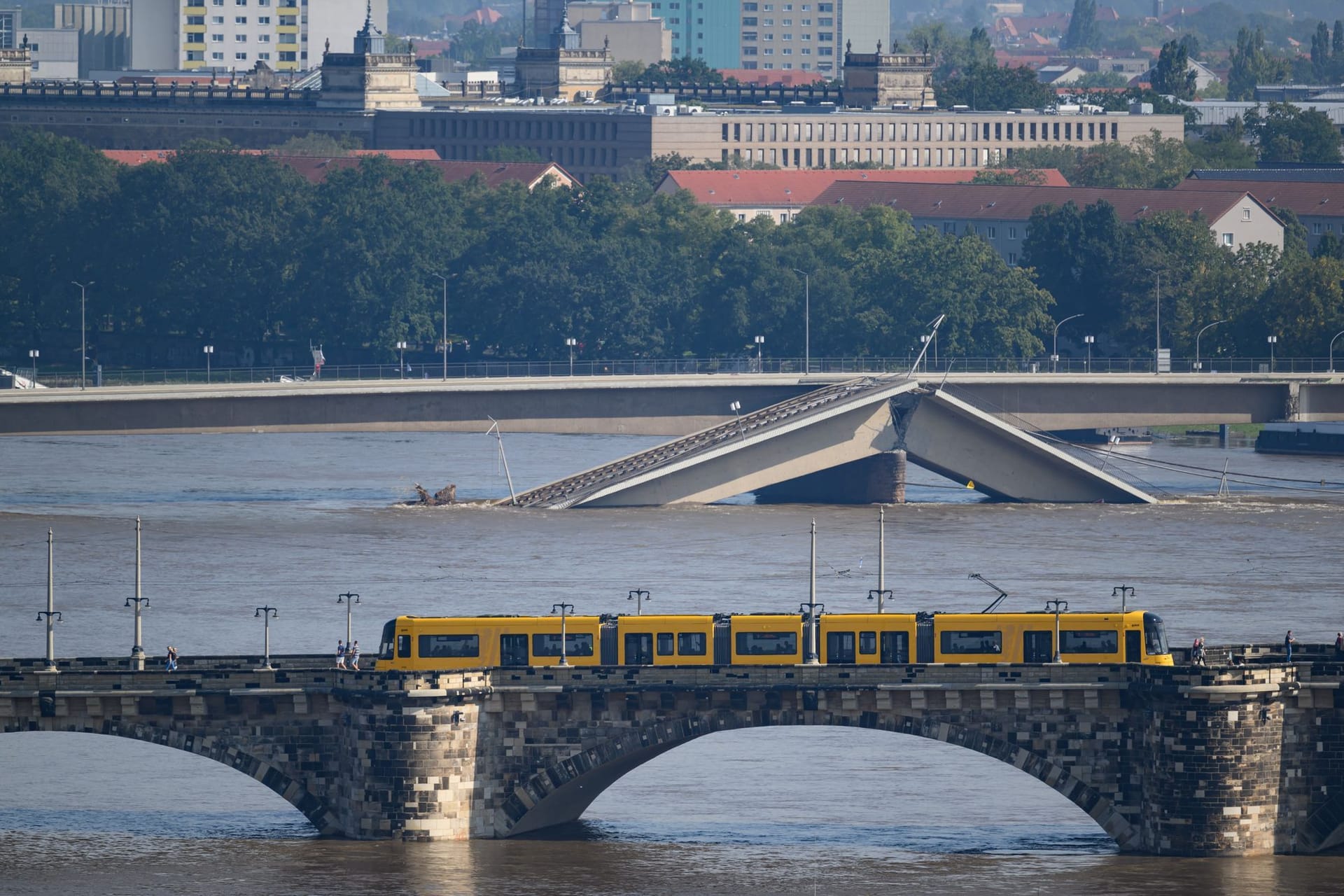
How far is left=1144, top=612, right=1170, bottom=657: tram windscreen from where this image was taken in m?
58.9

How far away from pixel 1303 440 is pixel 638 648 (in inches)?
2837

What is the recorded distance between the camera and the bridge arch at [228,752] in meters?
55.9

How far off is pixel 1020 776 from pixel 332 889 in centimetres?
1589

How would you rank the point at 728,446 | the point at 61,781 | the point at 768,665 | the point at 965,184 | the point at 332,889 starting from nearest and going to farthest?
1. the point at 332,889
2. the point at 768,665
3. the point at 61,781
4. the point at 728,446
5. the point at 965,184

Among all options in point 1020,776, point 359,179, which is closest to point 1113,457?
point 359,179

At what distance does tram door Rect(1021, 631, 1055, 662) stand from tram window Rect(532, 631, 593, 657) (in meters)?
7.68

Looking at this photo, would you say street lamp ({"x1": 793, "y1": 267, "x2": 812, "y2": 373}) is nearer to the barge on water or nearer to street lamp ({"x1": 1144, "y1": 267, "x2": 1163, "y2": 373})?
street lamp ({"x1": 1144, "y1": 267, "x2": 1163, "y2": 373})

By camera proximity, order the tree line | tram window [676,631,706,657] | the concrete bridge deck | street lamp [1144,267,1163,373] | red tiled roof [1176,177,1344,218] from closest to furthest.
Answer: tram window [676,631,706,657], the concrete bridge deck, street lamp [1144,267,1163,373], the tree line, red tiled roof [1176,177,1344,218]

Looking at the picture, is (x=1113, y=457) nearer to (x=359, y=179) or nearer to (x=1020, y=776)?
(x=359, y=179)

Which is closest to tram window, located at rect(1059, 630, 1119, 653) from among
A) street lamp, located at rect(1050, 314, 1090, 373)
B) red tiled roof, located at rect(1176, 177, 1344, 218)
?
street lamp, located at rect(1050, 314, 1090, 373)

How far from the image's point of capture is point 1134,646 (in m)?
59.0

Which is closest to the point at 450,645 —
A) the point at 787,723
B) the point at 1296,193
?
the point at 787,723

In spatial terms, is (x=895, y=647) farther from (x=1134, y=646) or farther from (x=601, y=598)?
(x=601, y=598)

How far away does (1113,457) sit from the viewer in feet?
385
